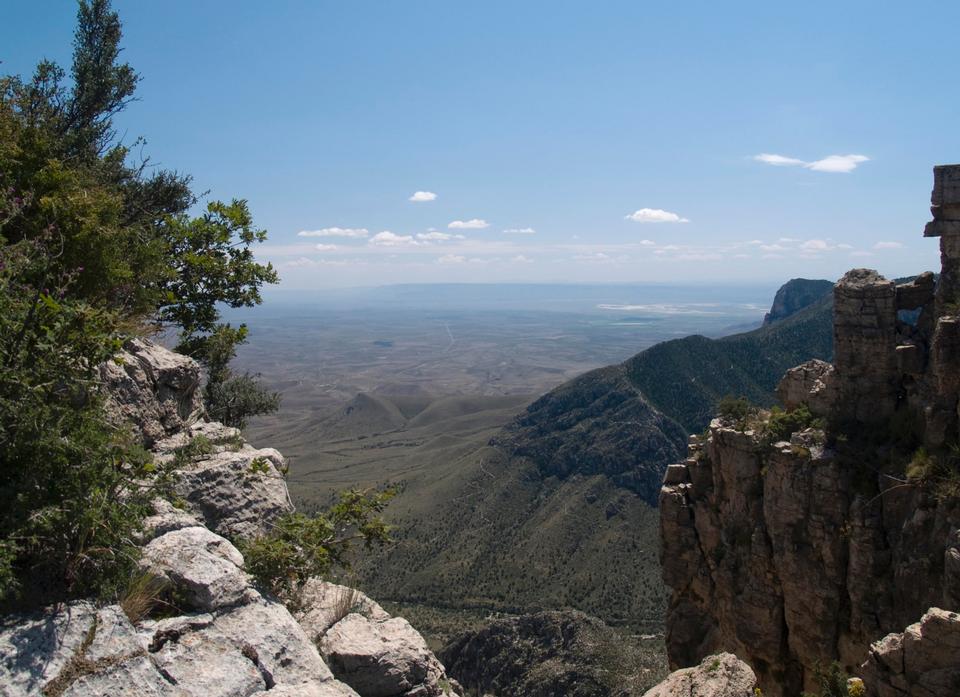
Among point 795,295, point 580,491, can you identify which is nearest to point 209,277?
point 580,491

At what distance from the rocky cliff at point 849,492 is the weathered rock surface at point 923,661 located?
3.59 m

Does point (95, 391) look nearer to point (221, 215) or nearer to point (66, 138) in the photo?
point (221, 215)

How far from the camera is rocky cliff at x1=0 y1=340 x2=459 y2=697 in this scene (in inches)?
238

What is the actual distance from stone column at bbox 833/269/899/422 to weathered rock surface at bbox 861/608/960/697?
9336 millimetres

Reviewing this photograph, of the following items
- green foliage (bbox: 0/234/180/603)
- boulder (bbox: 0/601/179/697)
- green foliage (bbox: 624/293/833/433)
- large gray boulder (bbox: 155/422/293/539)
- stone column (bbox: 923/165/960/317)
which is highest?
stone column (bbox: 923/165/960/317)

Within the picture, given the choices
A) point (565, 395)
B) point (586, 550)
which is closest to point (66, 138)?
point (586, 550)

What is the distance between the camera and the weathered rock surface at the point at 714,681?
10.7 m

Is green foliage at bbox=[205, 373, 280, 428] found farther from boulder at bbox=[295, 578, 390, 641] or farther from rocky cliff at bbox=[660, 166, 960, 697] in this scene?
rocky cliff at bbox=[660, 166, 960, 697]

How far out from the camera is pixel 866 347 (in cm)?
1861

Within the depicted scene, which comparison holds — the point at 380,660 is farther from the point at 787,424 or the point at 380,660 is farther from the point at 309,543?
the point at 787,424

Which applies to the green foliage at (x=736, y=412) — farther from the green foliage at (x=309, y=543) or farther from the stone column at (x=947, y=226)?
the green foliage at (x=309, y=543)

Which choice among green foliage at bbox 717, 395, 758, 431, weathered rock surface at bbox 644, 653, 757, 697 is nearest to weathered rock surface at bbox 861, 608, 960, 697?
weathered rock surface at bbox 644, 653, 757, 697

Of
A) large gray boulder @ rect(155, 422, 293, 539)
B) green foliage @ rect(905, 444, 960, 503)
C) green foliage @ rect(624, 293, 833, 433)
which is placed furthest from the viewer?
green foliage @ rect(624, 293, 833, 433)

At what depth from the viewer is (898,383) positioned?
18.3 metres
